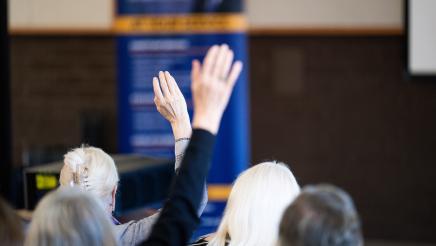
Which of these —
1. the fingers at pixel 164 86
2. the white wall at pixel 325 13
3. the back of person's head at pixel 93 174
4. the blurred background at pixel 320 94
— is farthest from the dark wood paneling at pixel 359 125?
the fingers at pixel 164 86

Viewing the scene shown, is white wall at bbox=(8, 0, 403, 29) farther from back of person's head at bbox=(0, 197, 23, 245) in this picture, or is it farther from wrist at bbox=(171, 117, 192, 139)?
back of person's head at bbox=(0, 197, 23, 245)

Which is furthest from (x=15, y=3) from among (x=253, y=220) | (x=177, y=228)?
(x=177, y=228)

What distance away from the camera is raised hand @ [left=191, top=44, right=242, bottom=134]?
1.43 metres

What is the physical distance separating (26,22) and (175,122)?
17.6 ft

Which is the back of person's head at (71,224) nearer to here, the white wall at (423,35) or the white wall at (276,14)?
the white wall at (423,35)

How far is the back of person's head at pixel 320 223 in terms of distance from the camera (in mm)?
1370

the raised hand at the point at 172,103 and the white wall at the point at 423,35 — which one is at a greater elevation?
the white wall at the point at 423,35

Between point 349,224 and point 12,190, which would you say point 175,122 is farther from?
point 12,190

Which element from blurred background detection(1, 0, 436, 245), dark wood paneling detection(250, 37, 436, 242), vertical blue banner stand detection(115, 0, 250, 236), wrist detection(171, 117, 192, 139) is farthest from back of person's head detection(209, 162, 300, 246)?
dark wood paneling detection(250, 37, 436, 242)

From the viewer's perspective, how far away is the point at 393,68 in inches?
261

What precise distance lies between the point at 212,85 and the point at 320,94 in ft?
17.8

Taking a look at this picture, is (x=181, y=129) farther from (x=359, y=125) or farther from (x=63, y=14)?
(x=63, y=14)

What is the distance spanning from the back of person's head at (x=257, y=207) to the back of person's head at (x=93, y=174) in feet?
1.48

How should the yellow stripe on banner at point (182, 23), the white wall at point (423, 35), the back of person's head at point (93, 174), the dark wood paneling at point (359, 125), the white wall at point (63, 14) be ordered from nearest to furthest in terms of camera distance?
the back of person's head at point (93, 174), the yellow stripe on banner at point (182, 23), the white wall at point (423, 35), the dark wood paneling at point (359, 125), the white wall at point (63, 14)
